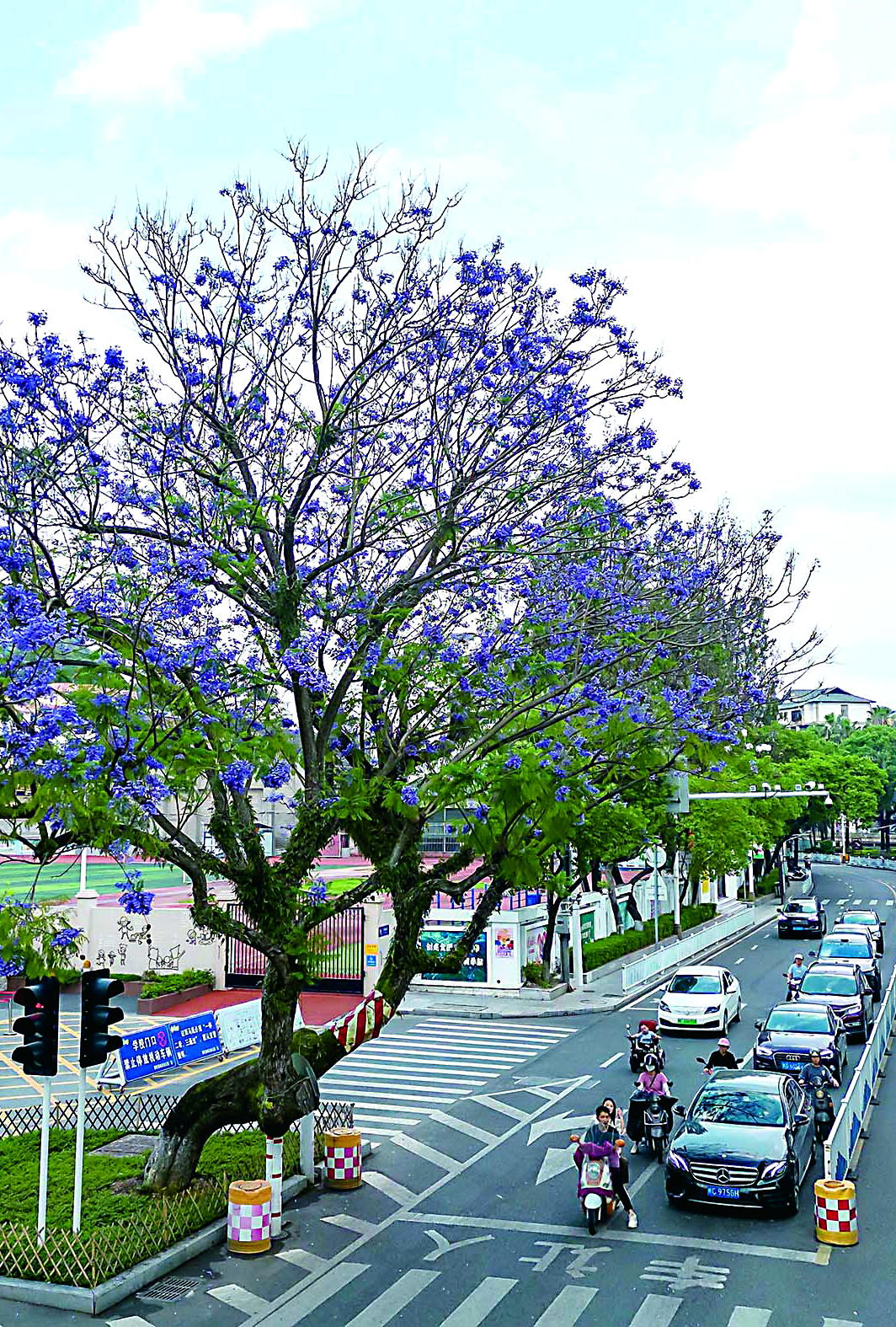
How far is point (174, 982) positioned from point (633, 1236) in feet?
67.0

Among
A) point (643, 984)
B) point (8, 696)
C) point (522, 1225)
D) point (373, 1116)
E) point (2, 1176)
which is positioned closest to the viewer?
point (8, 696)

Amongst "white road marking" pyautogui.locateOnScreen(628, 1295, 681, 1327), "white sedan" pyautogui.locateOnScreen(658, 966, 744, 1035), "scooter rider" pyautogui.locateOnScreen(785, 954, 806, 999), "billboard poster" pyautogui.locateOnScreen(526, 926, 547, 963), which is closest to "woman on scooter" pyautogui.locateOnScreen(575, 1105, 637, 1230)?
"white road marking" pyautogui.locateOnScreen(628, 1295, 681, 1327)

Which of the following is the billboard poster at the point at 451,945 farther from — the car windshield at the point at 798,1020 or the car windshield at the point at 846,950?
the car windshield at the point at 798,1020

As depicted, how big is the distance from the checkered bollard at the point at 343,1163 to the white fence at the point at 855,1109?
6.20 metres

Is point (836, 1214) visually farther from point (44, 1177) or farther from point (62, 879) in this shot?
point (62, 879)

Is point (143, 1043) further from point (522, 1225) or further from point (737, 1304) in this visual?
point (737, 1304)

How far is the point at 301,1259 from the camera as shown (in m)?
13.2

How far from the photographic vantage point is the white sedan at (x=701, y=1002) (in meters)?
27.4

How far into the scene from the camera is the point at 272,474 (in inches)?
586

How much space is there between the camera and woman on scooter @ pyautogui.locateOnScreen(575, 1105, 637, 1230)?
14.1 metres

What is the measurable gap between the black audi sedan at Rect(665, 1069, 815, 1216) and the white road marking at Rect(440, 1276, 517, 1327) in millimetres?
3202

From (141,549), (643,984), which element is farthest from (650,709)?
(643,984)

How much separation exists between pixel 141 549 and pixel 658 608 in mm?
7004

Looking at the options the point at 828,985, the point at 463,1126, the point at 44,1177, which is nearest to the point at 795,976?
the point at 828,985
